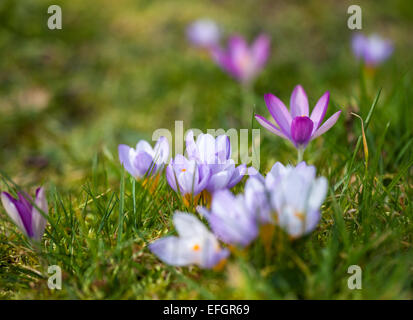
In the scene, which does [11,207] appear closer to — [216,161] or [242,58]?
[216,161]

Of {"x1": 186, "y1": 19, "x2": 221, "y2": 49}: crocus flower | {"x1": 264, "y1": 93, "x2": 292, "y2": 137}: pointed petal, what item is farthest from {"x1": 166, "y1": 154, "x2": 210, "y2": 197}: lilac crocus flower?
{"x1": 186, "y1": 19, "x2": 221, "y2": 49}: crocus flower

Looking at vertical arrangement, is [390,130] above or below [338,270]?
above

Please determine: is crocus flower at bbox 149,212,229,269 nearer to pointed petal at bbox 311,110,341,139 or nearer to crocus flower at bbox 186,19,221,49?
pointed petal at bbox 311,110,341,139

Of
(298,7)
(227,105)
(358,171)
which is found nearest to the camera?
(358,171)

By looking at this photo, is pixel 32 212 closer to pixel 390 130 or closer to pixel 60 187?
pixel 60 187

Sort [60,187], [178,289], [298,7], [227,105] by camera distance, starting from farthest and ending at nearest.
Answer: [298,7]
[227,105]
[60,187]
[178,289]
